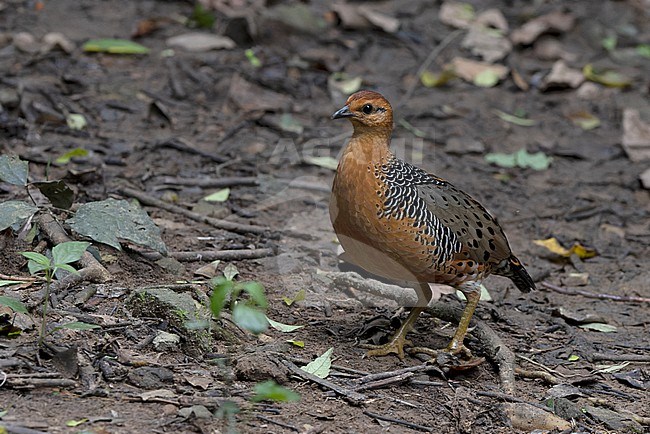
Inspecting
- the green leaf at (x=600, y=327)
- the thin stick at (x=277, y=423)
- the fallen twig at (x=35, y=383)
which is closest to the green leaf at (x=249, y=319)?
the thin stick at (x=277, y=423)

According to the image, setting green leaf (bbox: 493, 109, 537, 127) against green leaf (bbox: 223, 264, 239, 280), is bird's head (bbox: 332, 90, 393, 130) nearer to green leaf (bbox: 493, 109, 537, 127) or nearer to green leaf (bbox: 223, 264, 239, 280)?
green leaf (bbox: 223, 264, 239, 280)

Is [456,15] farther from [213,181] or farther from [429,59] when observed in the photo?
[213,181]

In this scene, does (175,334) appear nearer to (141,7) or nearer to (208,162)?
(208,162)

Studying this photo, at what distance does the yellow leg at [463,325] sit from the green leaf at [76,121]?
3559mm

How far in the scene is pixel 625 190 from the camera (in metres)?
7.63

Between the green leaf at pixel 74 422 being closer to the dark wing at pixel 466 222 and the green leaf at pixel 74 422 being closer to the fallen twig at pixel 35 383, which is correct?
the fallen twig at pixel 35 383

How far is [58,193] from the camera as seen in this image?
4777 mm

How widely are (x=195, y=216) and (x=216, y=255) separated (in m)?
0.64

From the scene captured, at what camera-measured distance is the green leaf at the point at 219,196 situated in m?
6.30

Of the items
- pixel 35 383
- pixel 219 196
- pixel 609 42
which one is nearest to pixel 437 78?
pixel 609 42

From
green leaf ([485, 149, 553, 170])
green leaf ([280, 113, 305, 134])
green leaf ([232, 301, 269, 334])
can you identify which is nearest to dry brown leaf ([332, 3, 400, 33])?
green leaf ([280, 113, 305, 134])

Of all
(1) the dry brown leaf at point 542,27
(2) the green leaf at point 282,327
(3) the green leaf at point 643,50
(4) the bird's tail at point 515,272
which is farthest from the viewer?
(3) the green leaf at point 643,50

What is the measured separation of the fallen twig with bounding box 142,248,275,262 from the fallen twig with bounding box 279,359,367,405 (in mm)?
1205

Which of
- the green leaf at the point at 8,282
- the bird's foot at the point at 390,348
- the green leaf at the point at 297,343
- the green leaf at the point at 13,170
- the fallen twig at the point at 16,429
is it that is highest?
the green leaf at the point at 13,170
